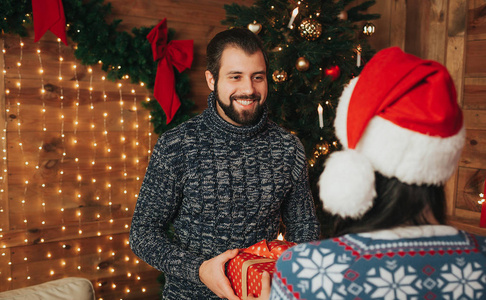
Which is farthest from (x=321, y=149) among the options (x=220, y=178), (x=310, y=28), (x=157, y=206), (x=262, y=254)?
(x=262, y=254)

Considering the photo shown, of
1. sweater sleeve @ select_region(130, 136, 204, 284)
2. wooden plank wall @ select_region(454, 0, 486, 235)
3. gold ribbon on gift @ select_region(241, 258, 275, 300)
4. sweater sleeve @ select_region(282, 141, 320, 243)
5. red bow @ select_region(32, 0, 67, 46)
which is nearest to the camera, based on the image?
gold ribbon on gift @ select_region(241, 258, 275, 300)

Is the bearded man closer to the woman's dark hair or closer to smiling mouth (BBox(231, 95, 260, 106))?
smiling mouth (BBox(231, 95, 260, 106))

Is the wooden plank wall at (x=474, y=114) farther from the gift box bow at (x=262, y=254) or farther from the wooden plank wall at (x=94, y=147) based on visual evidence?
the gift box bow at (x=262, y=254)

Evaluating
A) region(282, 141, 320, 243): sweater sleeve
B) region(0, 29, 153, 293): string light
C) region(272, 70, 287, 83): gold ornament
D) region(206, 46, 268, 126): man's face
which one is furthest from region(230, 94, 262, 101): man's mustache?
region(0, 29, 153, 293): string light

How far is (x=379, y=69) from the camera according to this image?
31.8 inches

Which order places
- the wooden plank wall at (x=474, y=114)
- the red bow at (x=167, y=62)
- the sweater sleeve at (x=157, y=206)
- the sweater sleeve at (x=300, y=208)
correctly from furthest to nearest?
the red bow at (x=167, y=62), the wooden plank wall at (x=474, y=114), the sweater sleeve at (x=300, y=208), the sweater sleeve at (x=157, y=206)

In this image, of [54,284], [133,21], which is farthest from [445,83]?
[133,21]

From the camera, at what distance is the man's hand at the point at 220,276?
125cm

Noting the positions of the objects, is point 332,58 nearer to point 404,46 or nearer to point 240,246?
point 404,46

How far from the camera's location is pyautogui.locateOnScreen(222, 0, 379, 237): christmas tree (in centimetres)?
244

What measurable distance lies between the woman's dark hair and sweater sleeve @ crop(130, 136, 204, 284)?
85 centimetres

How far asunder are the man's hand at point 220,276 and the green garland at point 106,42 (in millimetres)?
1724

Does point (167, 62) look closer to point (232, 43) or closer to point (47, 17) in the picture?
point (47, 17)

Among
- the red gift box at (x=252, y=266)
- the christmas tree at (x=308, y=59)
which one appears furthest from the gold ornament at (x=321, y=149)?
the red gift box at (x=252, y=266)
